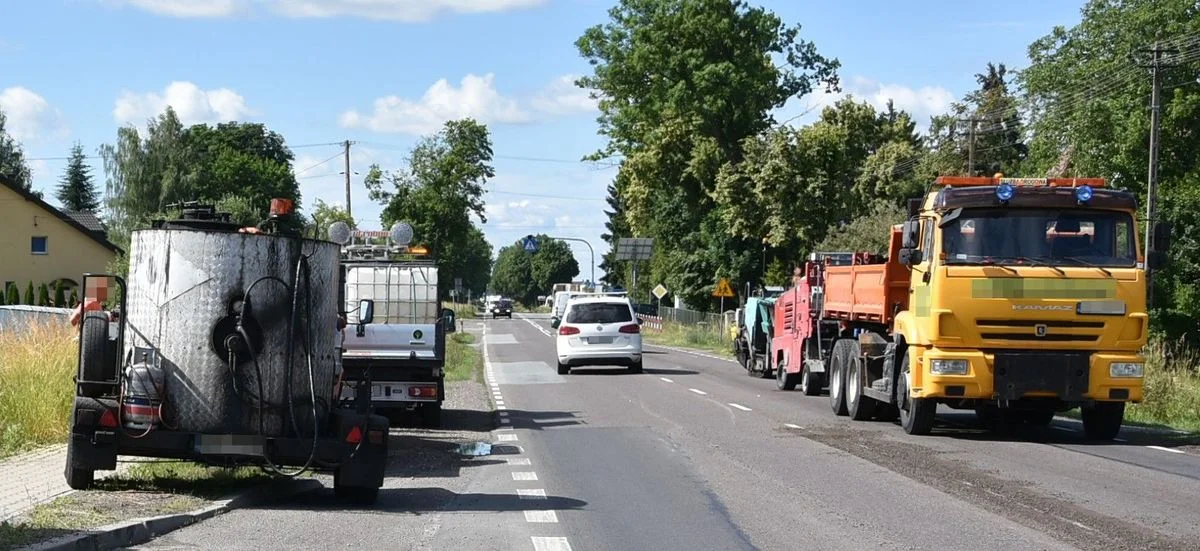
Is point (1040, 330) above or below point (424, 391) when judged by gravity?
above

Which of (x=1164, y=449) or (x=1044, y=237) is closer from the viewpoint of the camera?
(x=1164, y=449)

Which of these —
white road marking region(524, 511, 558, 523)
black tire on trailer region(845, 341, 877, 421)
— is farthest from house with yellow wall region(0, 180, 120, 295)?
white road marking region(524, 511, 558, 523)

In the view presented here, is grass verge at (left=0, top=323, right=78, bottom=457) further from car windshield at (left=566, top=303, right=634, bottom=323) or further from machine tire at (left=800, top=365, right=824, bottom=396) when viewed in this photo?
car windshield at (left=566, top=303, right=634, bottom=323)

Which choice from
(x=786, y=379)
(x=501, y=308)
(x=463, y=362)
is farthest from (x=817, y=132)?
(x=501, y=308)

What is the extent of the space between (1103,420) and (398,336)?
367 inches

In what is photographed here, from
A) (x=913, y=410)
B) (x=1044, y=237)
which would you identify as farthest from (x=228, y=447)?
(x=1044, y=237)

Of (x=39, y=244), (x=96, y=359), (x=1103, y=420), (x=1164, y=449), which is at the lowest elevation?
(x=1164, y=449)

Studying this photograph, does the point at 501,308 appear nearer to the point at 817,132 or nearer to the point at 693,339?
the point at 693,339

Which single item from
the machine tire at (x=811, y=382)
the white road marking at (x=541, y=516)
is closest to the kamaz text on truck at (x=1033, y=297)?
the white road marking at (x=541, y=516)

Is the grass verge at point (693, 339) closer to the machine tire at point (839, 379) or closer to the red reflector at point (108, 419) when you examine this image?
the machine tire at point (839, 379)

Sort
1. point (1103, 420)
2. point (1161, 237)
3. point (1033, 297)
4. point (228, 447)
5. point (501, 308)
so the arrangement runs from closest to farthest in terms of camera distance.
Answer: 1. point (228, 447)
2. point (1161, 237)
3. point (1033, 297)
4. point (1103, 420)
5. point (501, 308)

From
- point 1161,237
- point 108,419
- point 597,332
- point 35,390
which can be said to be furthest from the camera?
point 597,332

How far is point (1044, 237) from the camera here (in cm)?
1722

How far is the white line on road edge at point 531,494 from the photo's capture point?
12.5m
